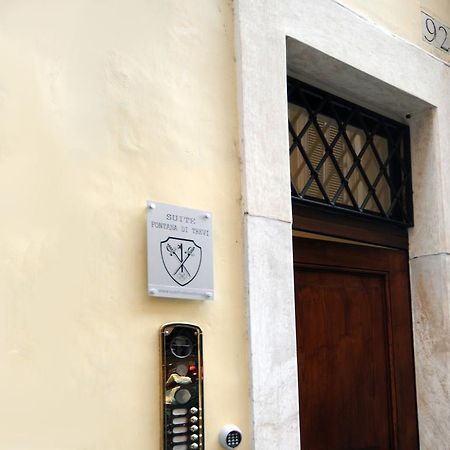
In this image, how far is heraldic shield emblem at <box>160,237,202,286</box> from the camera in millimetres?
3305

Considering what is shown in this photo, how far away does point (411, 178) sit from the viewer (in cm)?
506

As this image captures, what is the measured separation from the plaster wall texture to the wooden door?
86 centimetres

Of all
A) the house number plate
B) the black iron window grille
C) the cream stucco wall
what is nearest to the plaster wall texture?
the black iron window grille

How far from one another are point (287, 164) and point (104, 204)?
1.08 metres

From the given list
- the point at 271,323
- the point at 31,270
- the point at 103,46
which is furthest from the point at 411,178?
the point at 31,270

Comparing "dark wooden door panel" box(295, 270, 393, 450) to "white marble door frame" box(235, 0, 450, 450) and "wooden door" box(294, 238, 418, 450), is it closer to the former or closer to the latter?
"wooden door" box(294, 238, 418, 450)

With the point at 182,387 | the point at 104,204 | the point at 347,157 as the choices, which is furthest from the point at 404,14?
the point at 182,387

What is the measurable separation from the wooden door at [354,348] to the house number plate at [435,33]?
1.32 meters

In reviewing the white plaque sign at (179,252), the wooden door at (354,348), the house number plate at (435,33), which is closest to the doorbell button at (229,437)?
the white plaque sign at (179,252)

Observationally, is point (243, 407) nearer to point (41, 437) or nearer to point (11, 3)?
point (41, 437)

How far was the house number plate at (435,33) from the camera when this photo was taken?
504 cm

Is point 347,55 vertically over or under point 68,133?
over

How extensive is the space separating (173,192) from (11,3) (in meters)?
0.98

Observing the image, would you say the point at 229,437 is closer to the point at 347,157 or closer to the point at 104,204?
the point at 104,204
